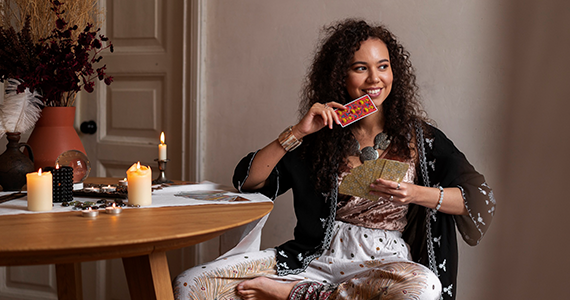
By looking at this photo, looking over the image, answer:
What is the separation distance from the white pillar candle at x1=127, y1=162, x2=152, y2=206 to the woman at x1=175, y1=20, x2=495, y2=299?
274mm

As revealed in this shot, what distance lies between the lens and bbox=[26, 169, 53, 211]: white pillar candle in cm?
115

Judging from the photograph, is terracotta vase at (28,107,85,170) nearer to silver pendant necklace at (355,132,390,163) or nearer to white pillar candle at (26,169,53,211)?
white pillar candle at (26,169,53,211)

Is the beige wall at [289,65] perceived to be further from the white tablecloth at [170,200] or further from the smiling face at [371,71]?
the white tablecloth at [170,200]

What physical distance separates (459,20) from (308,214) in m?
1.03

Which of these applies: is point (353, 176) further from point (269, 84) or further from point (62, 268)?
point (62, 268)

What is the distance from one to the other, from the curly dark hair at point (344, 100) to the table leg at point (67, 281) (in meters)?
1.02

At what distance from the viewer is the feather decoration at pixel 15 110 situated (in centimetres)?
141

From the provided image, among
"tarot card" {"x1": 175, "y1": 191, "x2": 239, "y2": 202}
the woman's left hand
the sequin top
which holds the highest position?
the woman's left hand

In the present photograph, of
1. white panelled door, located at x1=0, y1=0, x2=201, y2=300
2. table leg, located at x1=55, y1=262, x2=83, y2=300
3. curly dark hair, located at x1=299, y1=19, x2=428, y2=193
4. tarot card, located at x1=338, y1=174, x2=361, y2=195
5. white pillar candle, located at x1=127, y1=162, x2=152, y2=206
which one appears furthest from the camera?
white panelled door, located at x1=0, y1=0, x2=201, y2=300

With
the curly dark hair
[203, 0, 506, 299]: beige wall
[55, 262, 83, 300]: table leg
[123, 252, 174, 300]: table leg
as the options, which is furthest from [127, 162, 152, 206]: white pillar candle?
[203, 0, 506, 299]: beige wall

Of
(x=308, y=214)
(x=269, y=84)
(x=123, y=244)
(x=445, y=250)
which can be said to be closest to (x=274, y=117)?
(x=269, y=84)

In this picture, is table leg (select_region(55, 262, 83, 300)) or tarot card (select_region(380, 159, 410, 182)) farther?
table leg (select_region(55, 262, 83, 300))

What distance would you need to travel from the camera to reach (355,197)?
157 centimetres

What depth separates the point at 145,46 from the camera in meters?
2.55
